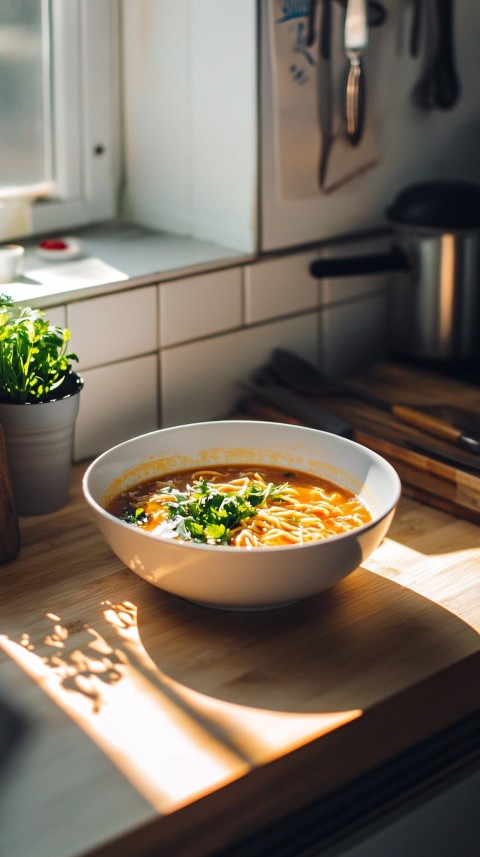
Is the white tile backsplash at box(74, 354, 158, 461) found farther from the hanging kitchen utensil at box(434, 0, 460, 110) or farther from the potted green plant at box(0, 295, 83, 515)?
the hanging kitchen utensil at box(434, 0, 460, 110)

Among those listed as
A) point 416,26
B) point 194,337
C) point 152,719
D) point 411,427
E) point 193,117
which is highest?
point 416,26

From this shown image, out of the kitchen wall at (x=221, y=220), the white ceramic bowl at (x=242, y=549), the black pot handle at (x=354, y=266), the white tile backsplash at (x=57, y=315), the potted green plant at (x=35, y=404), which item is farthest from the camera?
the black pot handle at (x=354, y=266)

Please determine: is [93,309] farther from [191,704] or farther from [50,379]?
[191,704]

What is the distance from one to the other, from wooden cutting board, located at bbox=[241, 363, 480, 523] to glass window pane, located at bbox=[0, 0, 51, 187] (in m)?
0.51

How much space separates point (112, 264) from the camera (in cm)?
150

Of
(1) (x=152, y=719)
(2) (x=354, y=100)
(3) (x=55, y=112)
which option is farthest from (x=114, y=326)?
(1) (x=152, y=719)

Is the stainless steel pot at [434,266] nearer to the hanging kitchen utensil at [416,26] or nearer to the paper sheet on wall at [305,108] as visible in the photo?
the paper sheet on wall at [305,108]

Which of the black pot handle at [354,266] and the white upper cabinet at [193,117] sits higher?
the white upper cabinet at [193,117]

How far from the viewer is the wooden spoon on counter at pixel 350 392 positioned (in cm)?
136

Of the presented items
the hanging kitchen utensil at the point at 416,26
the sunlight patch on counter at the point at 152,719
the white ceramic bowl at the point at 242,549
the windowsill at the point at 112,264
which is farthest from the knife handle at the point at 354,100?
the sunlight patch on counter at the point at 152,719

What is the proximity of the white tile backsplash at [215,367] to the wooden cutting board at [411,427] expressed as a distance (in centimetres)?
5

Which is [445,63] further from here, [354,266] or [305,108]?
[354,266]

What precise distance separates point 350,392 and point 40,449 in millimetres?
505

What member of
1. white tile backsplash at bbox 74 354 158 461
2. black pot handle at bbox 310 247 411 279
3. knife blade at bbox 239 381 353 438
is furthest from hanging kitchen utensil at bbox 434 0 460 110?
white tile backsplash at bbox 74 354 158 461
